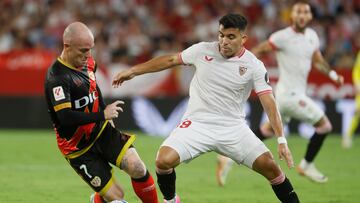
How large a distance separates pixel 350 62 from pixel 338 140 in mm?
2301

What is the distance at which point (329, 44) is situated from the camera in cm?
1986

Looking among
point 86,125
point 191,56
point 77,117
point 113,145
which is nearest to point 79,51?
point 77,117

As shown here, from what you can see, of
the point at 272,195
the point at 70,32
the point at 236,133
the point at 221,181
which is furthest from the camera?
the point at 221,181

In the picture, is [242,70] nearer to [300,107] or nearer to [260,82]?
[260,82]

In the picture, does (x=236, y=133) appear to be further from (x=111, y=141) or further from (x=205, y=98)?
(x=111, y=141)

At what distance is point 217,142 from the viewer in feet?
26.0

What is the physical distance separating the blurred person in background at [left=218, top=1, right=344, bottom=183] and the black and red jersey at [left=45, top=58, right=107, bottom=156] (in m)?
→ 4.35

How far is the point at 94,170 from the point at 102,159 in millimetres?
203

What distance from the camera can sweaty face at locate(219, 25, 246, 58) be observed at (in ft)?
25.5

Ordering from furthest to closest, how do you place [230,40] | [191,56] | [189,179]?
[189,179], [191,56], [230,40]

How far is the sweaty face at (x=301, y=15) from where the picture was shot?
38.2ft

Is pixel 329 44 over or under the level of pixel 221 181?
under

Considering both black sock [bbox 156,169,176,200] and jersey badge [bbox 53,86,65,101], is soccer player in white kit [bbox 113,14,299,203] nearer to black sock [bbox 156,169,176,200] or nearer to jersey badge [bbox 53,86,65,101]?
black sock [bbox 156,169,176,200]

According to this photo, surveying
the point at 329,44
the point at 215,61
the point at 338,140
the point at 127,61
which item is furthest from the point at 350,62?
the point at 215,61
